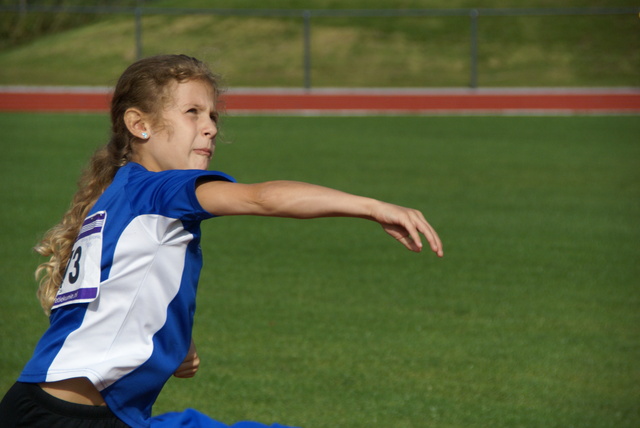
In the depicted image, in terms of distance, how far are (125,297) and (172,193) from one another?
311 millimetres

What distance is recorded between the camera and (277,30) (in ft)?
99.7

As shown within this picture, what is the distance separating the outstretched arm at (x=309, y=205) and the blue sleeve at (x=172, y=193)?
21 mm

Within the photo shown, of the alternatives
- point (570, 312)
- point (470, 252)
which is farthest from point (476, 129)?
point (570, 312)

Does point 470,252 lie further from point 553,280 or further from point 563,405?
point 563,405

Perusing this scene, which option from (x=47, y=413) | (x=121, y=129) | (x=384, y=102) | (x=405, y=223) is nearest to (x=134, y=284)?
→ (x=47, y=413)

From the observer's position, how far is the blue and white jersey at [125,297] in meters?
2.29

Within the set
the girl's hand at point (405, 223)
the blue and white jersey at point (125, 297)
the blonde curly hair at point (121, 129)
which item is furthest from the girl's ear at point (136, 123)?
the girl's hand at point (405, 223)

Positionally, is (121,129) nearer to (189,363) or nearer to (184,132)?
(184,132)

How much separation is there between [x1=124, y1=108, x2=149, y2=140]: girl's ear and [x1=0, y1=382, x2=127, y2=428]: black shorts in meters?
0.71

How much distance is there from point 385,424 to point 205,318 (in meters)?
1.95

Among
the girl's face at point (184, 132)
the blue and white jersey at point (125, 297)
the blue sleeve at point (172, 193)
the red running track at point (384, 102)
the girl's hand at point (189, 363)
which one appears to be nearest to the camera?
the blue sleeve at point (172, 193)

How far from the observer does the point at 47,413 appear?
234 cm

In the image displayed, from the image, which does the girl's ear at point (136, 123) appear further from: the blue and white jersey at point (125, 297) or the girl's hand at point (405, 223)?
the girl's hand at point (405, 223)

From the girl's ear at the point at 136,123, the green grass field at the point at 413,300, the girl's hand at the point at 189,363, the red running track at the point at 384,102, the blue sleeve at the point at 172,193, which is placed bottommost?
the red running track at the point at 384,102
